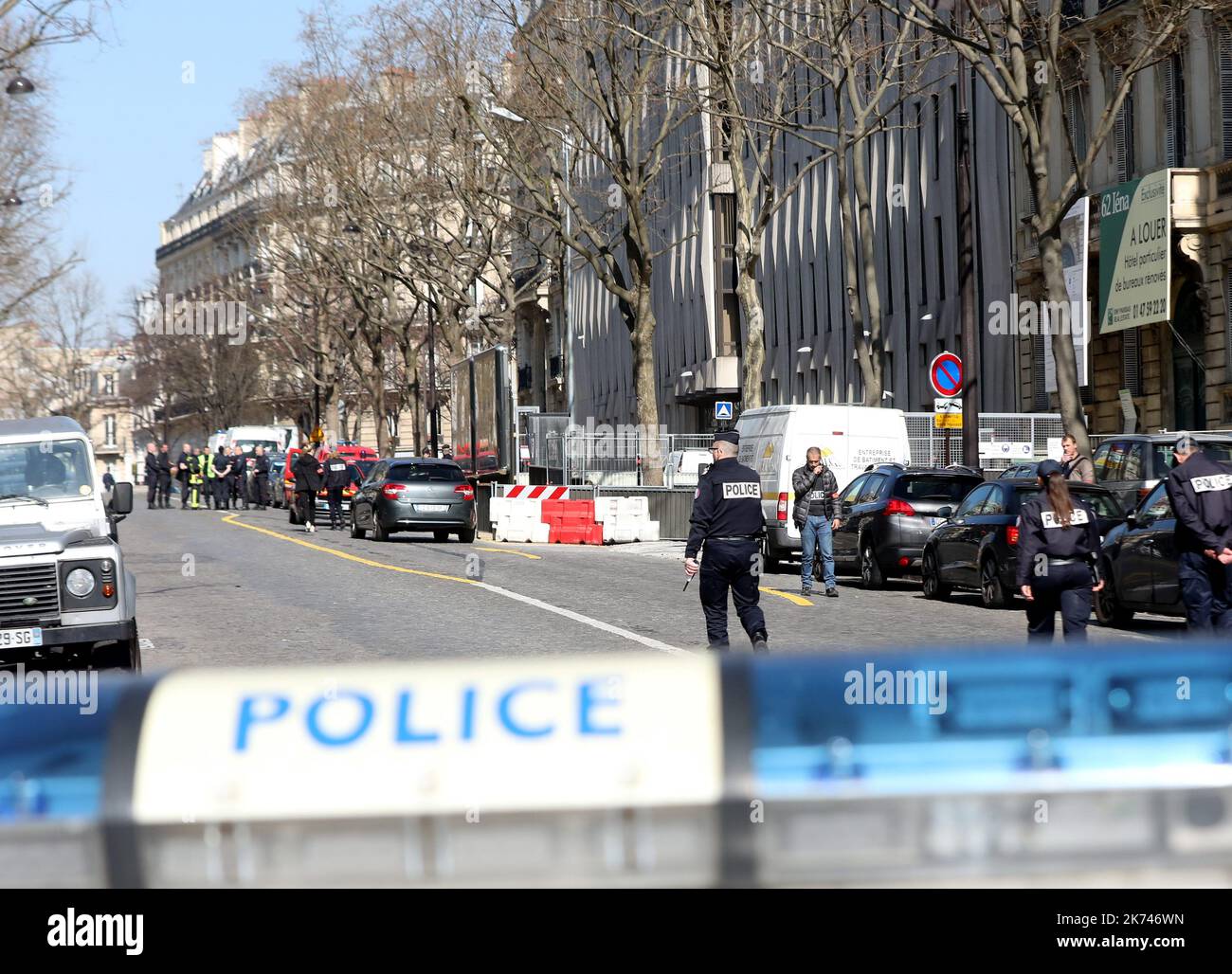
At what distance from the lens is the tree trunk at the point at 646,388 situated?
4144cm

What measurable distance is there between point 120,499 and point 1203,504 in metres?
7.83

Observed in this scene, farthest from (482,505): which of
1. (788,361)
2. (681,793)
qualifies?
(681,793)

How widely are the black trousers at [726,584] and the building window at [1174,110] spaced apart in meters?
24.2

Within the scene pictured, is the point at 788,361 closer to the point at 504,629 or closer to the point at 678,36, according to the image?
the point at 678,36

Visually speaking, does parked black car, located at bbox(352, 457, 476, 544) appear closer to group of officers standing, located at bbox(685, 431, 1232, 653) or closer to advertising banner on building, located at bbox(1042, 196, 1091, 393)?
advertising banner on building, located at bbox(1042, 196, 1091, 393)

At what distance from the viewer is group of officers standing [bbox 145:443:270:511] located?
5975cm

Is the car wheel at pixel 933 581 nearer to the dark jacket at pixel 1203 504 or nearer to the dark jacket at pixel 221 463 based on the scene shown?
the dark jacket at pixel 1203 504

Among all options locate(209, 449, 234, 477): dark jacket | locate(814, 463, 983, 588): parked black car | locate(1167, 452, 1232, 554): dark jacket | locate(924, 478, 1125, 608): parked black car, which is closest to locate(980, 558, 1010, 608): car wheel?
locate(924, 478, 1125, 608): parked black car

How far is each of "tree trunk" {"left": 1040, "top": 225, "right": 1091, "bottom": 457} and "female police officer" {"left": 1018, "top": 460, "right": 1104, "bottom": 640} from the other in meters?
13.5

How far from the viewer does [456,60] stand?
45750 millimetres

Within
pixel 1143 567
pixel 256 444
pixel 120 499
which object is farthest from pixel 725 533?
pixel 256 444

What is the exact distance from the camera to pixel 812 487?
23.0 m

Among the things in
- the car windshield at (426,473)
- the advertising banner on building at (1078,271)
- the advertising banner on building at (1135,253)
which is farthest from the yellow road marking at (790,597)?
the advertising banner on building at (1078,271)

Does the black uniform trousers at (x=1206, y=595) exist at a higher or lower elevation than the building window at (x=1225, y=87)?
lower
